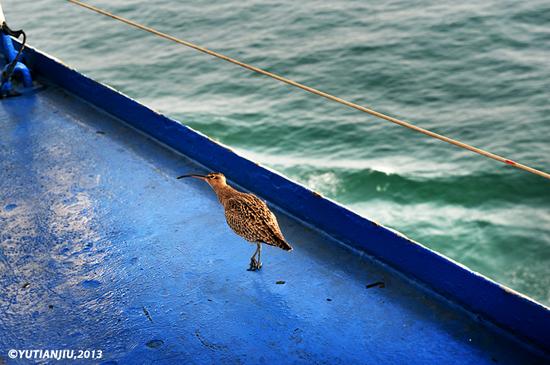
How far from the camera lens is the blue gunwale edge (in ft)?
12.2

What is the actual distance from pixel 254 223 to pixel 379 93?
806 centimetres

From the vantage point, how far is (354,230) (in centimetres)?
446

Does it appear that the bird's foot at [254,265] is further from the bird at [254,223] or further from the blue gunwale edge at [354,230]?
the blue gunwale edge at [354,230]

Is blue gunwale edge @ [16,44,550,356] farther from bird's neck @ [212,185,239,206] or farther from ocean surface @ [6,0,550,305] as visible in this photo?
ocean surface @ [6,0,550,305]

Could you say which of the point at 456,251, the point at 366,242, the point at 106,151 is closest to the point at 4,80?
the point at 106,151

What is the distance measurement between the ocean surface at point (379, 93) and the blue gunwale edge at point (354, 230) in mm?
4097

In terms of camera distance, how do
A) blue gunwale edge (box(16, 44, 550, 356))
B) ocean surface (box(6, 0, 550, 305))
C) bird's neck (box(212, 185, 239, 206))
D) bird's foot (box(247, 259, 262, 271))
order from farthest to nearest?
ocean surface (box(6, 0, 550, 305)), bird's neck (box(212, 185, 239, 206)), bird's foot (box(247, 259, 262, 271)), blue gunwale edge (box(16, 44, 550, 356))

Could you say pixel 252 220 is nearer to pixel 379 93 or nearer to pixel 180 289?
pixel 180 289

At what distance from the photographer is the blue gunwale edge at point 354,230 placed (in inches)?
146

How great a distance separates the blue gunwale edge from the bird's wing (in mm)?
477

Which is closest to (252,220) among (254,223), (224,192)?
(254,223)

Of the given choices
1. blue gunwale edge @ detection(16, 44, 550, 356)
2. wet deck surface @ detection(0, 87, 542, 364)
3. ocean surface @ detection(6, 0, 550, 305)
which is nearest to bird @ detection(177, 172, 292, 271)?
wet deck surface @ detection(0, 87, 542, 364)

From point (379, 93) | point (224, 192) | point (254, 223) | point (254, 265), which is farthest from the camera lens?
point (379, 93)

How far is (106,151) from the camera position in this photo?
19.2 ft
